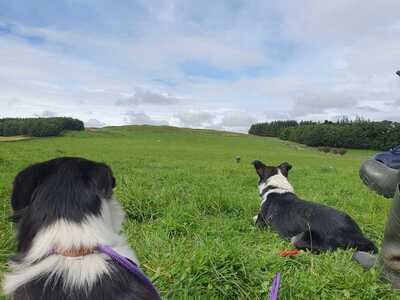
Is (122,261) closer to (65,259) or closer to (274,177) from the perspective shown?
(65,259)

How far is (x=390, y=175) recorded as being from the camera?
14.3ft

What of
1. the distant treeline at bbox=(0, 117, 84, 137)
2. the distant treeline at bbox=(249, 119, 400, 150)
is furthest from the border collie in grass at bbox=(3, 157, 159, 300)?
the distant treeline at bbox=(0, 117, 84, 137)

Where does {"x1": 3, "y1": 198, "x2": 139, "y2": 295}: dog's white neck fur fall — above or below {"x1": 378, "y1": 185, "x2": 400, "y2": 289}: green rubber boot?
above

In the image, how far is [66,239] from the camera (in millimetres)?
2010

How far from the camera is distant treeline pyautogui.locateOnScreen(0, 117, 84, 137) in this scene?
7131 centimetres

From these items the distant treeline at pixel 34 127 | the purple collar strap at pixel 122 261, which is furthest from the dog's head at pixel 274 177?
the distant treeline at pixel 34 127

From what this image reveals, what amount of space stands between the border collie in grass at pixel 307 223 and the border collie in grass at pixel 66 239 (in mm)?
3710

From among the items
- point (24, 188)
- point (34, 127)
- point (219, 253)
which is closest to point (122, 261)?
point (24, 188)

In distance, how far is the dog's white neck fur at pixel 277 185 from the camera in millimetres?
7020

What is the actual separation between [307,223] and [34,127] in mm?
75422

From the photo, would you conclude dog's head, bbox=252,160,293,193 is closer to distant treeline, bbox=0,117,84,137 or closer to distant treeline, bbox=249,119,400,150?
distant treeline, bbox=249,119,400,150

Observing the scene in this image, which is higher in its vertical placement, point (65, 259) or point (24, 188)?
point (24, 188)

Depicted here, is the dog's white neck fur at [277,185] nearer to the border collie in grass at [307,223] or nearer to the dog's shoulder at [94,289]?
the border collie in grass at [307,223]

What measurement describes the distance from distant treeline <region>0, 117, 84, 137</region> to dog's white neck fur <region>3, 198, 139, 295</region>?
75.2m
